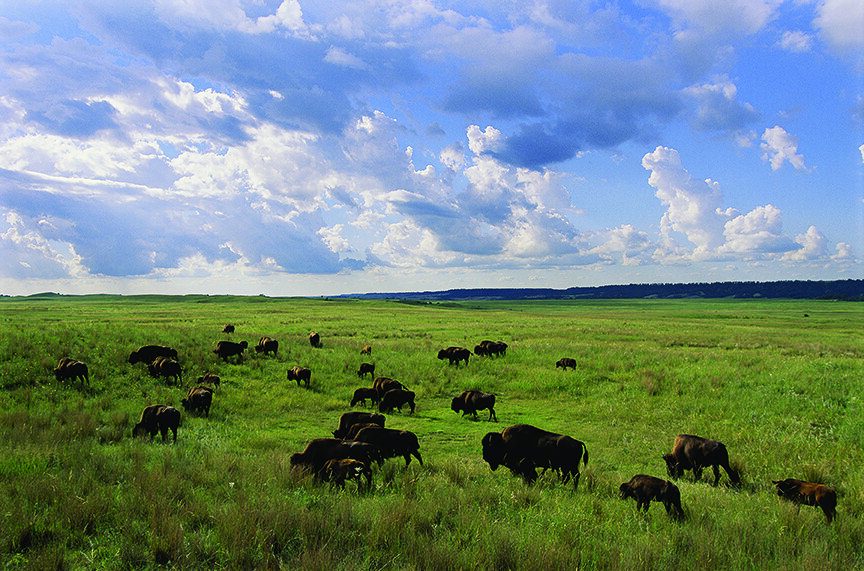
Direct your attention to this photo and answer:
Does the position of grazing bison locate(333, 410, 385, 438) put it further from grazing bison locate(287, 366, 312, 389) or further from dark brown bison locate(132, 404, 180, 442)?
grazing bison locate(287, 366, 312, 389)

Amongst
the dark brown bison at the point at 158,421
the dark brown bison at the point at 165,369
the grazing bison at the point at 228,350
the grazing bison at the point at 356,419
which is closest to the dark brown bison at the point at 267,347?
the grazing bison at the point at 228,350

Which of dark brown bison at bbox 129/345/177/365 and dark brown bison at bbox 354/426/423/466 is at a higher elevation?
dark brown bison at bbox 129/345/177/365

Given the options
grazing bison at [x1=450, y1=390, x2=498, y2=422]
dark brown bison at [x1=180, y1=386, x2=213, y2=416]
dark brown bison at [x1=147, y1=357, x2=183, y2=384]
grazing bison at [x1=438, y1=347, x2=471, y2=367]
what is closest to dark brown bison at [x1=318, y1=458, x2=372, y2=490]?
grazing bison at [x1=450, y1=390, x2=498, y2=422]

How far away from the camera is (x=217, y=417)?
15.1 m

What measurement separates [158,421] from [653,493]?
39.9ft

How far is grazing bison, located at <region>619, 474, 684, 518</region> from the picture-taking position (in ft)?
22.6

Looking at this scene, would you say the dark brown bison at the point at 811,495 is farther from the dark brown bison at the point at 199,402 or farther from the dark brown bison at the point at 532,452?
the dark brown bison at the point at 199,402

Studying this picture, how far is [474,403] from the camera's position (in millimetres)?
16109

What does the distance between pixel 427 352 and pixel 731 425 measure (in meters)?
18.7

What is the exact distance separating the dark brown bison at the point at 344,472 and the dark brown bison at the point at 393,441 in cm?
215

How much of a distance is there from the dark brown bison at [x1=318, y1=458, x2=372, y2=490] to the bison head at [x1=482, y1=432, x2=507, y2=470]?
287 centimetres

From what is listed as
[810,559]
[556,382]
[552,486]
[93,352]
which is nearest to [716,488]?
[552,486]

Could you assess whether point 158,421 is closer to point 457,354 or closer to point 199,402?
point 199,402

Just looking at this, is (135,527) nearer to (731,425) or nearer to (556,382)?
(731,425)
